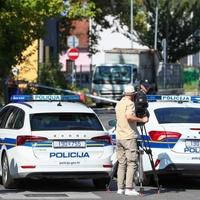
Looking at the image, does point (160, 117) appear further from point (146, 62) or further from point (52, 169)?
point (146, 62)

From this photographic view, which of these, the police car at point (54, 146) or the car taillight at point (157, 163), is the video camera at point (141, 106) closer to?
the police car at point (54, 146)

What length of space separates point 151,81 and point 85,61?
47.5 meters

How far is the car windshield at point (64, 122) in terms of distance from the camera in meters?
12.7

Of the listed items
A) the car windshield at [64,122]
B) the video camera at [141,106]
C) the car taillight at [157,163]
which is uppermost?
the video camera at [141,106]

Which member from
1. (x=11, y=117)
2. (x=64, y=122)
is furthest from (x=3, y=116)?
(x=64, y=122)

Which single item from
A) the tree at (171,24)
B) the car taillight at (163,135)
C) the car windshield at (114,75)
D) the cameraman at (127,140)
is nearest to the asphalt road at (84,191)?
the cameraman at (127,140)

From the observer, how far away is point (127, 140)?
12.4 meters

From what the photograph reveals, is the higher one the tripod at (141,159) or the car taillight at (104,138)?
the car taillight at (104,138)

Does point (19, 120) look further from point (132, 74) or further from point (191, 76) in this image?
point (191, 76)

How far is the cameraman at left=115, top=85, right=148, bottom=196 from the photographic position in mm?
12438

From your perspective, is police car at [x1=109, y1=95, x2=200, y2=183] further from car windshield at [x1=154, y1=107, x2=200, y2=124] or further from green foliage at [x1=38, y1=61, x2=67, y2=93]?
green foliage at [x1=38, y1=61, x2=67, y2=93]

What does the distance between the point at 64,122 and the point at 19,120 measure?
0.77 meters

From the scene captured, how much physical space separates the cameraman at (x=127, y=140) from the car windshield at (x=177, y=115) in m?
0.88

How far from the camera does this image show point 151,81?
47.7 metres
